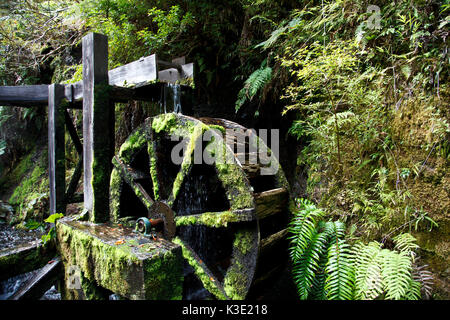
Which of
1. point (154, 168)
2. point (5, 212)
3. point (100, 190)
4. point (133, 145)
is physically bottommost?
point (5, 212)

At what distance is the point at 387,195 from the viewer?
2637mm

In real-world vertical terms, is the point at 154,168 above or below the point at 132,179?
above

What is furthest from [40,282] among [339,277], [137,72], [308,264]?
[339,277]

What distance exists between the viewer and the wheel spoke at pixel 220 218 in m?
2.59

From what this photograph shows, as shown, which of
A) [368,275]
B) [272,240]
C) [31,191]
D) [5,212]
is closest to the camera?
[368,275]

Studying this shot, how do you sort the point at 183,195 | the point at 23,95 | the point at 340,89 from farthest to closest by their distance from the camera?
the point at 23,95
the point at 183,195
the point at 340,89

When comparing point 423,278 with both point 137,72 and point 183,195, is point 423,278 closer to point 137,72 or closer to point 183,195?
point 183,195

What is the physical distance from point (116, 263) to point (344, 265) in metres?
1.91

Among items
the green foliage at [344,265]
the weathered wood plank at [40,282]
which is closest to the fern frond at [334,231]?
the green foliage at [344,265]

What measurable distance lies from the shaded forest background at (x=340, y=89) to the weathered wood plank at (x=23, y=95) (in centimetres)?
163

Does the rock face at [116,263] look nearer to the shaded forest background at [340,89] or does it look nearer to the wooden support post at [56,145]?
the wooden support post at [56,145]

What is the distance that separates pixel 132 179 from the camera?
11.6ft
